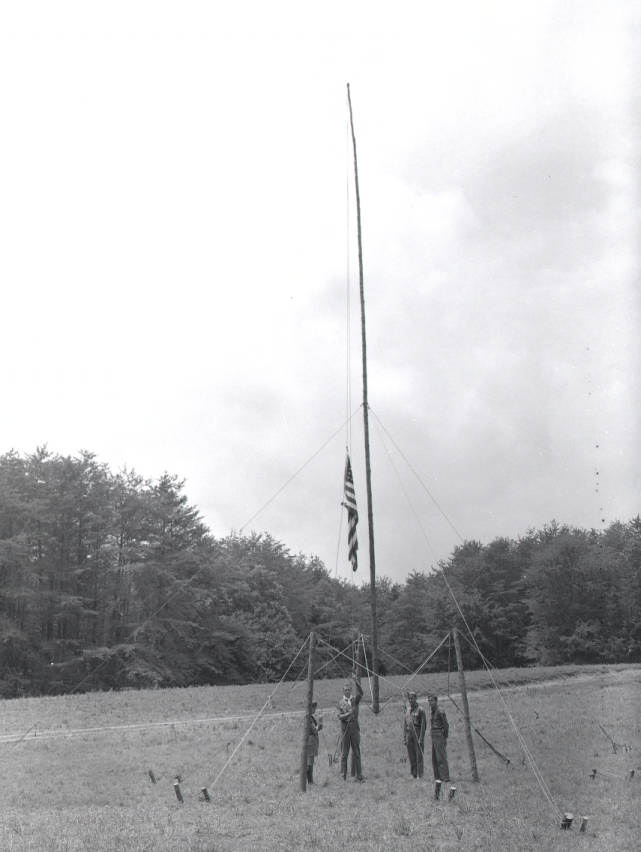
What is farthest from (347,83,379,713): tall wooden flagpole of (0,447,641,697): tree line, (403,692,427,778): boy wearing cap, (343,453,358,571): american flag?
(0,447,641,697): tree line

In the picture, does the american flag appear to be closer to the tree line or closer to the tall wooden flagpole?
the tall wooden flagpole

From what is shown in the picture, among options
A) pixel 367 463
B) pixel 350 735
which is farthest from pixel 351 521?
pixel 350 735

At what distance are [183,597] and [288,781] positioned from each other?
1631 inches

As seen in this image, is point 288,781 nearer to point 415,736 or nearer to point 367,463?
point 415,736

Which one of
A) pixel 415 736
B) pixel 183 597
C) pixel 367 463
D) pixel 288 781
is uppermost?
pixel 367 463

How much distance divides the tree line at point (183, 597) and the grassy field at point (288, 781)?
51.7 ft

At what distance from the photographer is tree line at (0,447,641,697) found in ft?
167

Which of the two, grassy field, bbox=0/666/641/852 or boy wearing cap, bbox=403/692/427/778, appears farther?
boy wearing cap, bbox=403/692/427/778

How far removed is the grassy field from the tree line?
51.7 feet

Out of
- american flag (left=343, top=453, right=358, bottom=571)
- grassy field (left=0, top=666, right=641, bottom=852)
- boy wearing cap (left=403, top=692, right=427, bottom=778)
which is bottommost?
grassy field (left=0, top=666, right=641, bottom=852)

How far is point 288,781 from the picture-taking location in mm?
16953

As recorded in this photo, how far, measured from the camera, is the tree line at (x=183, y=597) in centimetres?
5081

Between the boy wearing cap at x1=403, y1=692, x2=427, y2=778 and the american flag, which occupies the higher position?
the american flag

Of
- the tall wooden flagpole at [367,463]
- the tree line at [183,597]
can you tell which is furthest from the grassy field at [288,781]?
the tree line at [183,597]
